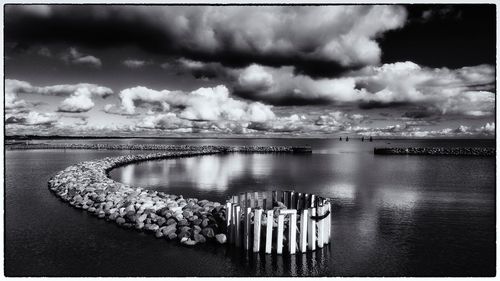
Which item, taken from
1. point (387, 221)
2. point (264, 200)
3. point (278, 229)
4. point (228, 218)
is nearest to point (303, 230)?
point (278, 229)

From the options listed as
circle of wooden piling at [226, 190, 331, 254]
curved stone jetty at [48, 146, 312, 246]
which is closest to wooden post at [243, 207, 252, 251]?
circle of wooden piling at [226, 190, 331, 254]

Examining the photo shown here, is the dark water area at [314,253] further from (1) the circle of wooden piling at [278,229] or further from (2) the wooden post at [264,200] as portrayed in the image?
(2) the wooden post at [264,200]

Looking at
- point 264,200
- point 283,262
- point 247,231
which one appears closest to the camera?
point 283,262

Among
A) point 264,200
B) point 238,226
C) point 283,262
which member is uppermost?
point 264,200

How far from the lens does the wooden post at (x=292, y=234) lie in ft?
32.4

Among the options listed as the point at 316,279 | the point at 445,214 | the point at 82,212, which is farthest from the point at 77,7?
the point at 445,214

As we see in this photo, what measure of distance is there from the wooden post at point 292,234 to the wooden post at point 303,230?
20 centimetres

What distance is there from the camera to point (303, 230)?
1013 centimetres

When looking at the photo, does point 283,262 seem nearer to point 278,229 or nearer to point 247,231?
point 278,229

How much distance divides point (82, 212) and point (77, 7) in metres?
7.66

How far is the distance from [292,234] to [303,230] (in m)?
0.35

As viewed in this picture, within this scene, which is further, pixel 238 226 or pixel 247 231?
pixel 238 226

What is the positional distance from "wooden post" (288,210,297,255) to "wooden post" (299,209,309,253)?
0.20 m


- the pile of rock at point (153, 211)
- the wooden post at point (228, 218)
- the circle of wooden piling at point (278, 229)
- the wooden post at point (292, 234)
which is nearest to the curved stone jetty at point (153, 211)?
the pile of rock at point (153, 211)
